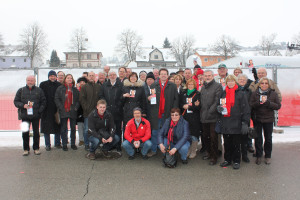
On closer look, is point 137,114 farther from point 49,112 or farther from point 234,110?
point 49,112

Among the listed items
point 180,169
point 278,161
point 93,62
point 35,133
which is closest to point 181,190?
point 180,169

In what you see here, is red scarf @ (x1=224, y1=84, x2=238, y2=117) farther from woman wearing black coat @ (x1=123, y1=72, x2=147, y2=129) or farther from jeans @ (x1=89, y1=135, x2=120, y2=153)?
jeans @ (x1=89, y1=135, x2=120, y2=153)

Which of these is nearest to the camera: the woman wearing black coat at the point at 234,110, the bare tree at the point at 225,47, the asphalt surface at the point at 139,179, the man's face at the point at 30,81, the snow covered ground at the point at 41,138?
the asphalt surface at the point at 139,179

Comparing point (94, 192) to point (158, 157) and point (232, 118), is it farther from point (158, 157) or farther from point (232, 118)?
point (232, 118)

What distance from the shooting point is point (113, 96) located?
19.2ft

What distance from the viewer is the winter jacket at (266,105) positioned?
4.78 m

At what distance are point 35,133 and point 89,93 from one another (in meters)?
1.60

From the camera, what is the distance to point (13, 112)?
26.5 feet

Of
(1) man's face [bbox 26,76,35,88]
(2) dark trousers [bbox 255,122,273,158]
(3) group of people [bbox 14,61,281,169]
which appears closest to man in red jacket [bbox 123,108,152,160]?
(3) group of people [bbox 14,61,281,169]

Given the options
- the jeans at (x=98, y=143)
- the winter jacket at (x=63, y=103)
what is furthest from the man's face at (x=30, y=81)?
the jeans at (x=98, y=143)

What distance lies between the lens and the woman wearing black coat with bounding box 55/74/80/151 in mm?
5957

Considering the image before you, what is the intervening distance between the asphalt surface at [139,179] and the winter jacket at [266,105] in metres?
0.99

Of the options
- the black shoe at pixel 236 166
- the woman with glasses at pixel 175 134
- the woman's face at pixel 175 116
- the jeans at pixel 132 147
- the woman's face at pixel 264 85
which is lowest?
the black shoe at pixel 236 166

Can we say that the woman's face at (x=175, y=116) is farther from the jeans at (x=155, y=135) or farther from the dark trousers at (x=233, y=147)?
the dark trousers at (x=233, y=147)
